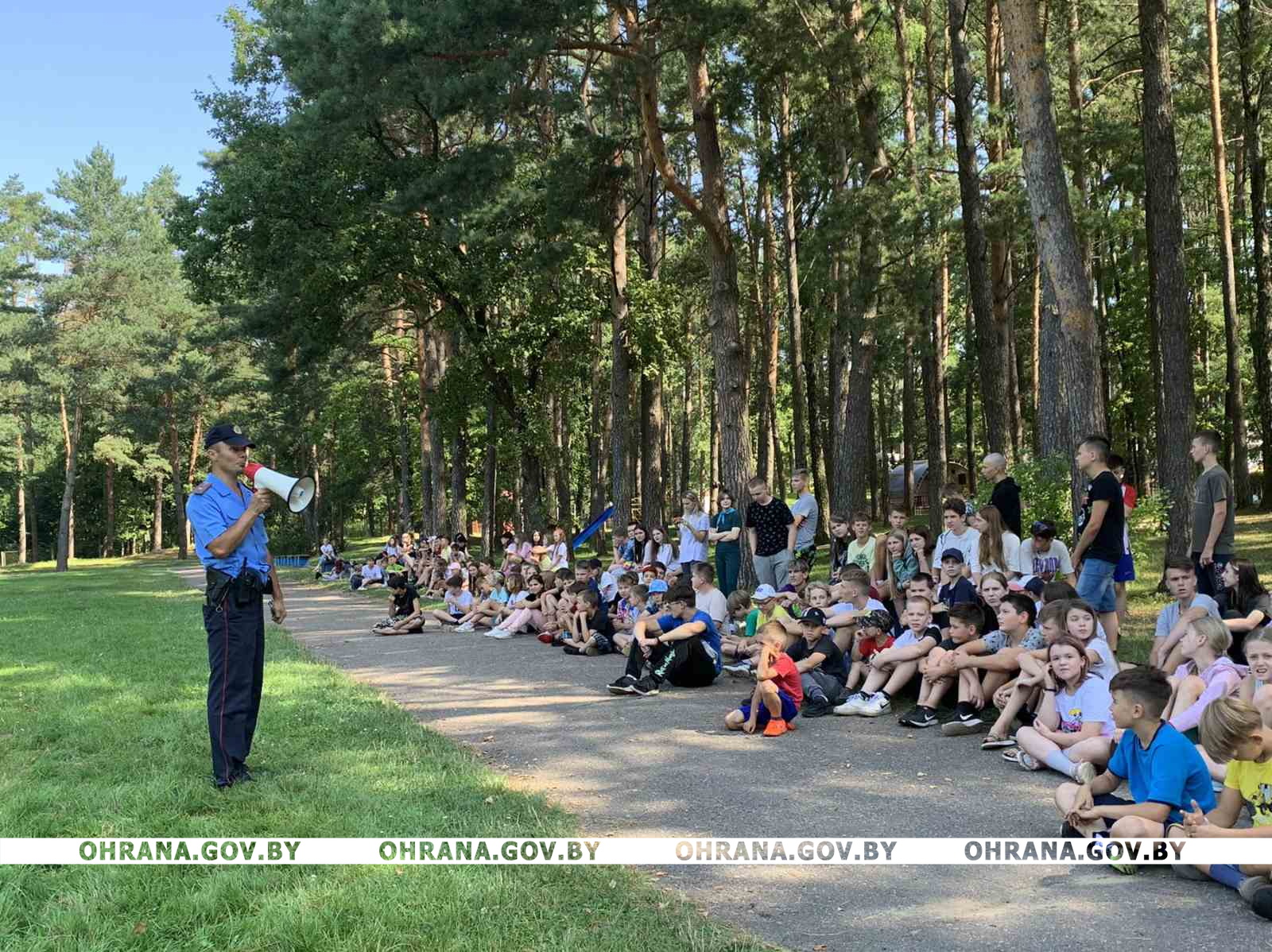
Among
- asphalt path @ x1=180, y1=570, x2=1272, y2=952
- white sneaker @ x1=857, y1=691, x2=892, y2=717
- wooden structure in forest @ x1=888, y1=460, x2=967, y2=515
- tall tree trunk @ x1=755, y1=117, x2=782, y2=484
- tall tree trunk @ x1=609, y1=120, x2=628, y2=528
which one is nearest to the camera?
asphalt path @ x1=180, y1=570, x2=1272, y2=952

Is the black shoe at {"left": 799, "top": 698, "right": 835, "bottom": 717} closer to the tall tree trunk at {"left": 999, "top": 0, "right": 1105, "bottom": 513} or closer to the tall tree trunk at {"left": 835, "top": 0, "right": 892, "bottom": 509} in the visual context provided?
the tall tree trunk at {"left": 999, "top": 0, "right": 1105, "bottom": 513}

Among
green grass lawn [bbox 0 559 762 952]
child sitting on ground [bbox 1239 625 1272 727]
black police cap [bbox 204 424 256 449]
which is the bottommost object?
green grass lawn [bbox 0 559 762 952]

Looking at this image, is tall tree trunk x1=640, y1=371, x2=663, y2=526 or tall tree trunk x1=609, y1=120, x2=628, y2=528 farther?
tall tree trunk x1=640, y1=371, x2=663, y2=526

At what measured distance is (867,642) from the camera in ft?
27.5

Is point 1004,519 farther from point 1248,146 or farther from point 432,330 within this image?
point 432,330

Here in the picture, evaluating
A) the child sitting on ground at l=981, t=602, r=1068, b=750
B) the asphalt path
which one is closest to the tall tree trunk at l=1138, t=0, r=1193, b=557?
the child sitting on ground at l=981, t=602, r=1068, b=750

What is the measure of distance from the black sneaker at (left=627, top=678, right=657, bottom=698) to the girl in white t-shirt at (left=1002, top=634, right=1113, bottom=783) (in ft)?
11.7

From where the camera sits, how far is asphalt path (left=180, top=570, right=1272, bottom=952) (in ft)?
12.4

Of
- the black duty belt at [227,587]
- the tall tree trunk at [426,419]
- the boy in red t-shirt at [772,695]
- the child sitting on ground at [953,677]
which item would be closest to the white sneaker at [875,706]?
the child sitting on ground at [953,677]

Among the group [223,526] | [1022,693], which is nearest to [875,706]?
[1022,693]

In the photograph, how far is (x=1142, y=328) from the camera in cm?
2933

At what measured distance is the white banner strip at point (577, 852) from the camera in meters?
4.39

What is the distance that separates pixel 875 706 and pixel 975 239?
10154 millimetres

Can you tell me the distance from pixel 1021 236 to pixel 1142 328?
14327 millimetres
